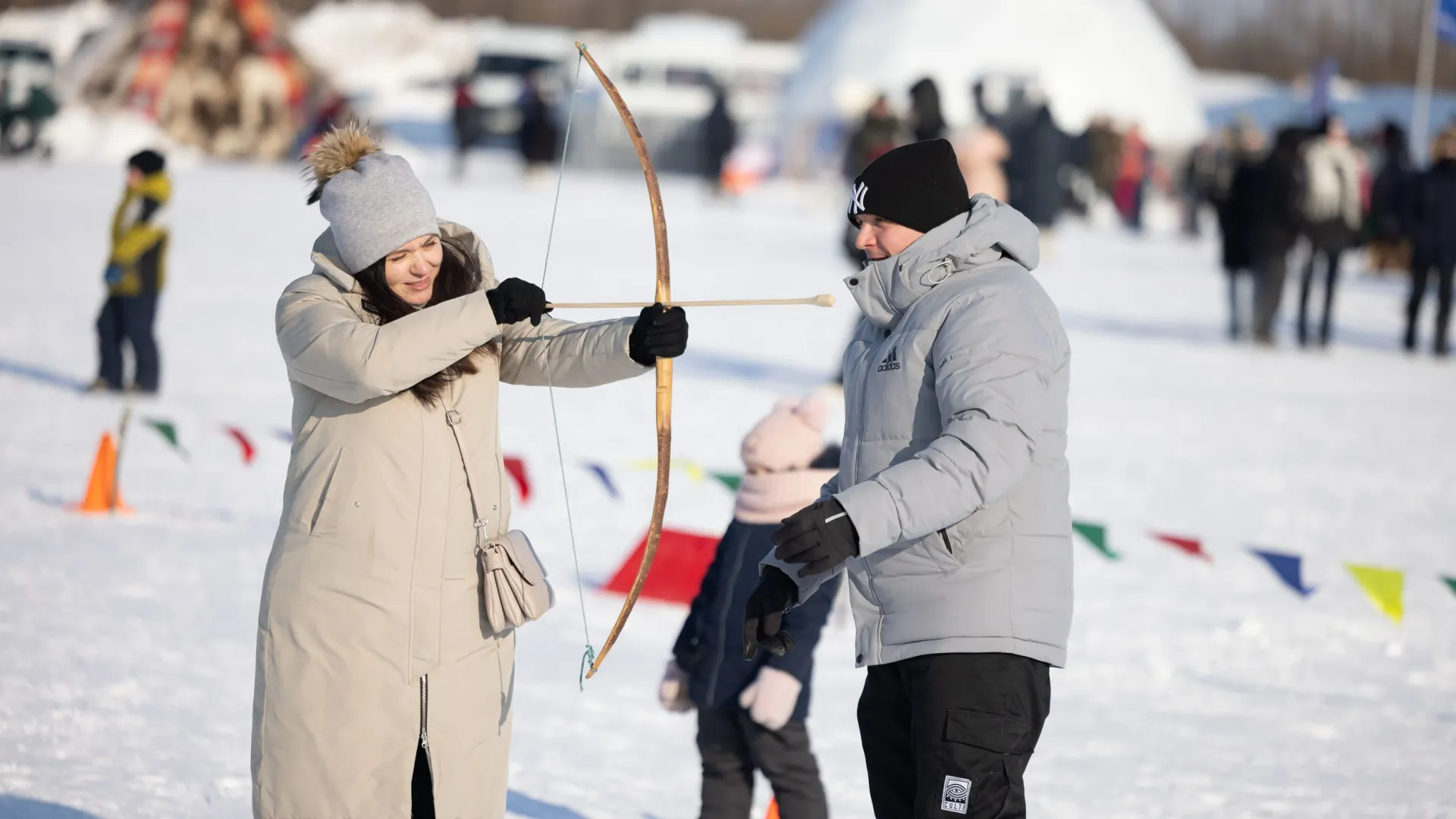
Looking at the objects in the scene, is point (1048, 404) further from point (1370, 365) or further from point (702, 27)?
point (702, 27)

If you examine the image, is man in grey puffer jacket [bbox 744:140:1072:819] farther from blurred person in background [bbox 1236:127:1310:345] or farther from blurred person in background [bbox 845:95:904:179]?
blurred person in background [bbox 845:95:904:179]

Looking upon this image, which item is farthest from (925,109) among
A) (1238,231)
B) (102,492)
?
(1238,231)

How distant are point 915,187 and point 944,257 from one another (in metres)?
0.12

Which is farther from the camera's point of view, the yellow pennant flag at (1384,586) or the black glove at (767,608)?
the yellow pennant flag at (1384,586)

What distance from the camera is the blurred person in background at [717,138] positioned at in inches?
1022

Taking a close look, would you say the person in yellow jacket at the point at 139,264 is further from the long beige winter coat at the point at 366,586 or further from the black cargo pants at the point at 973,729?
the black cargo pants at the point at 973,729

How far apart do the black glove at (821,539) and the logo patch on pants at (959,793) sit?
395 mm

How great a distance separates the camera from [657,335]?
283 centimetres

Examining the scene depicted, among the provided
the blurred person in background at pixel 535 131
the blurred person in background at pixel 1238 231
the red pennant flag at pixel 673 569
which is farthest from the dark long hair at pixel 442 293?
the blurred person in background at pixel 535 131

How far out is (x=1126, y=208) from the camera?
26.9 meters

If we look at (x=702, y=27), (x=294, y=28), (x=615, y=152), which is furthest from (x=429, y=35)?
(x=615, y=152)

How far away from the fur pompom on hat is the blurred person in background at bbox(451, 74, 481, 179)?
2319cm

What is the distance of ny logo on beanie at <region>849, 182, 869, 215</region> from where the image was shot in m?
2.80

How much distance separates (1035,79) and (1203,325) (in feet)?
62.8
